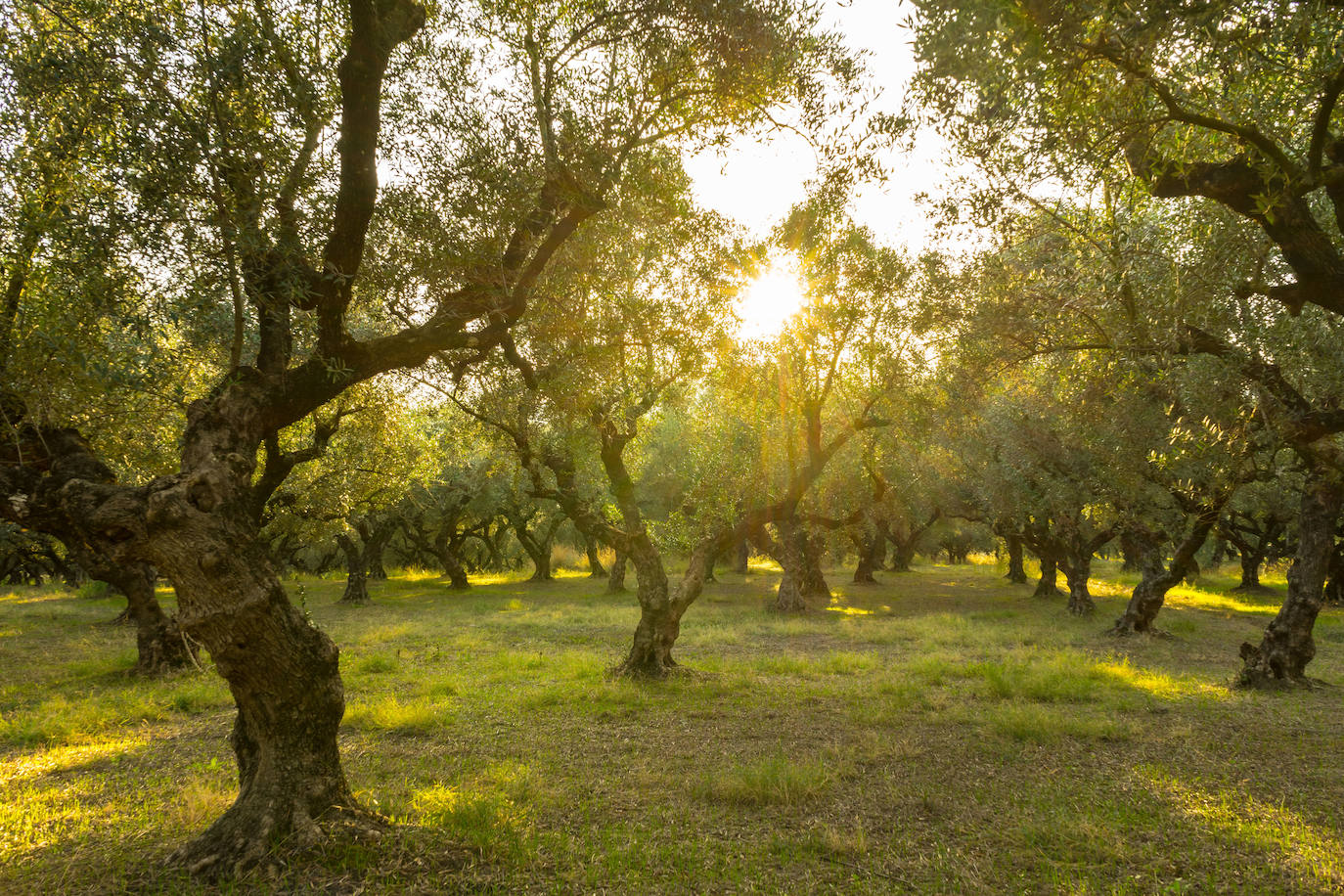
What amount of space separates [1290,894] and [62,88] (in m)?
13.5

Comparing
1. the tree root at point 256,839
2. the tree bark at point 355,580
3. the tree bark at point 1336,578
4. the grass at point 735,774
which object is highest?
the tree bark at point 1336,578

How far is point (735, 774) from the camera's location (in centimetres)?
863

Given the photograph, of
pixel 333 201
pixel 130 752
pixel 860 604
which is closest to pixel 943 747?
pixel 333 201

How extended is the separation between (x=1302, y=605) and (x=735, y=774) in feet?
44.2

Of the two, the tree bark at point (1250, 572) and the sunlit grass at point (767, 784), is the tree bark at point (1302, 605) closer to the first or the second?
the sunlit grass at point (767, 784)

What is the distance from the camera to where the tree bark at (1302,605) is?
14.0 meters

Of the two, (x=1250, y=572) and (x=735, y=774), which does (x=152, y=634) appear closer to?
(x=735, y=774)

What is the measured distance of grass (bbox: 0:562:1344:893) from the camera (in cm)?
621

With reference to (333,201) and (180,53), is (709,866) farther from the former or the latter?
(180,53)

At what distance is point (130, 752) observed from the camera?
9.98 meters

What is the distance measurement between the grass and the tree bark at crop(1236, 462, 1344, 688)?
76 centimetres

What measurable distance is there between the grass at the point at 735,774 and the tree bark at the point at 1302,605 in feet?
2.51

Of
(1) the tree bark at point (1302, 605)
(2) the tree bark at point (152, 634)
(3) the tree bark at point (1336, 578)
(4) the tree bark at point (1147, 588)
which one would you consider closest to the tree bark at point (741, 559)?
(4) the tree bark at point (1147, 588)

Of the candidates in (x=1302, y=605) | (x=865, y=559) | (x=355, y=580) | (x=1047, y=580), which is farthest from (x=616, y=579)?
(x=1302, y=605)
